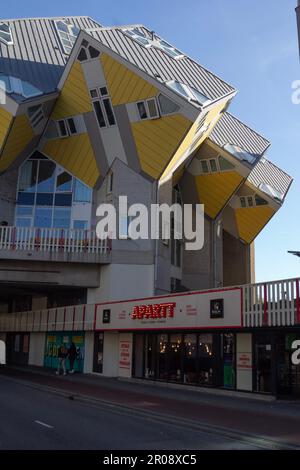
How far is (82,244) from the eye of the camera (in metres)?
31.1

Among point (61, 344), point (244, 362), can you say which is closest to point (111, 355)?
point (61, 344)

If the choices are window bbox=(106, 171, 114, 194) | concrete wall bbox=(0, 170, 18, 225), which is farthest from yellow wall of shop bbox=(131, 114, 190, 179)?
concrete wall bbox=(0, 170, 18, 225)

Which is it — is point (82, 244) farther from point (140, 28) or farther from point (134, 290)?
point (140, 28)

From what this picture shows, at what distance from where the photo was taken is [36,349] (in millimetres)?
36312

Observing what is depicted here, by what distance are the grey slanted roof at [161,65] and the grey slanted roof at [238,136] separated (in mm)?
4174

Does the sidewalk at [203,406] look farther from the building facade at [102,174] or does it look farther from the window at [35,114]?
the window at [35,114]

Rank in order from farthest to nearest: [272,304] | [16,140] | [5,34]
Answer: [5,34] < [16,140] < [272,304]

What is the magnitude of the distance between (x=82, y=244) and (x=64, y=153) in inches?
307

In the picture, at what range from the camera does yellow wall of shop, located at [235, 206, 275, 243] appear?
1622 inches

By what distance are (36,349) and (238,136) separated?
2247cm

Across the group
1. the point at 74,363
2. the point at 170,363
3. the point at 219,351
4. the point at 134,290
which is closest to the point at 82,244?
the point at 134,290

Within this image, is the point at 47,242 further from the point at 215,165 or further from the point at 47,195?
the point at 215,165

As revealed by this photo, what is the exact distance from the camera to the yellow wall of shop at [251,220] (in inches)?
1622

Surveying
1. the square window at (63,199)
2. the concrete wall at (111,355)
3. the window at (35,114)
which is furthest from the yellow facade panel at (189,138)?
the concrete wall at (111,355)
